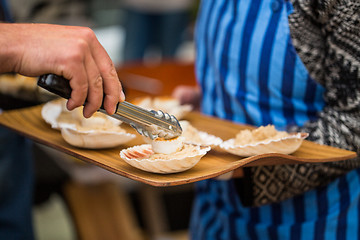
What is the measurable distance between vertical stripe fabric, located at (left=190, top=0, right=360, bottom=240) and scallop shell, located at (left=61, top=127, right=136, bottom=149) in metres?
0.35

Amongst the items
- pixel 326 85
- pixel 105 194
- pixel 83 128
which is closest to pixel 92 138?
pixel 83 128

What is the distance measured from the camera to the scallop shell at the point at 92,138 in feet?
3.06

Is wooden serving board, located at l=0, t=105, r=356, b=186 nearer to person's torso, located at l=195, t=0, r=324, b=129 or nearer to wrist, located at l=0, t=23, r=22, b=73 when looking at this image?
Answer: person's torso, located at l=195, t=0, r=324, b=129

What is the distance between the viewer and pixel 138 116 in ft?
2.68

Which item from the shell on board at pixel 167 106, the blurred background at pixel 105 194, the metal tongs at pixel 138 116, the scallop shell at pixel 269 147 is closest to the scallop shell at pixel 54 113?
the shell on board at pixel 167 106

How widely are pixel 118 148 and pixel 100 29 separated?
5995 millimetres

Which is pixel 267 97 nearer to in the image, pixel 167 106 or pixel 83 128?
pixel 167 106

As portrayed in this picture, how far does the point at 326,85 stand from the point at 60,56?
0.62m

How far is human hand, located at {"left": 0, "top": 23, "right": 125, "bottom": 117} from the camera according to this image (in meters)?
0.72

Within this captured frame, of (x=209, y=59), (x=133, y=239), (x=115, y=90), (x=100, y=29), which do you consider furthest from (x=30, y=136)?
(x=100, y=29)

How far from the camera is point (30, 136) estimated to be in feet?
3.36

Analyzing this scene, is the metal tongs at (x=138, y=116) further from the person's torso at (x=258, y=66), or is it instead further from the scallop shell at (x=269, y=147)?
the person's torso at (x=258, y=66)

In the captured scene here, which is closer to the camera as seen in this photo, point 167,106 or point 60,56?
point 60,56

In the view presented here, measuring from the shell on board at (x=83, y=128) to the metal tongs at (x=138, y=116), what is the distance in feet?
0.40
